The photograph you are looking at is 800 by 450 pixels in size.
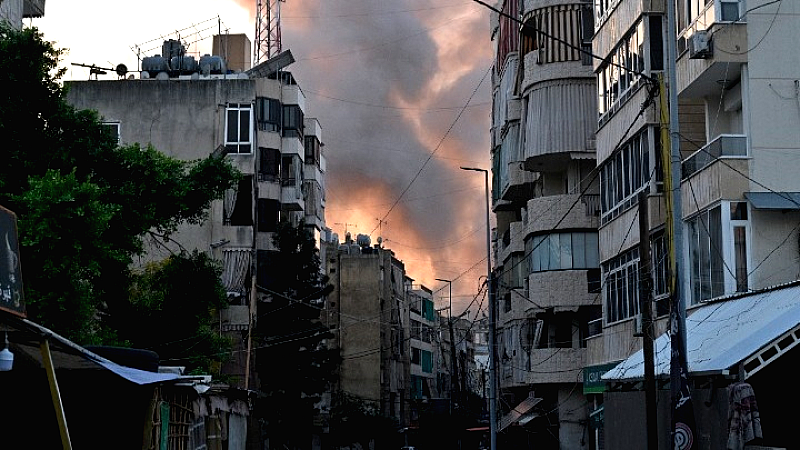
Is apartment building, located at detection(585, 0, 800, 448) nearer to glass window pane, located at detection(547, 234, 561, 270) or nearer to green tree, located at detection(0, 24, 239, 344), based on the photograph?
green tree, located at detection(0, 24, 239, 344)

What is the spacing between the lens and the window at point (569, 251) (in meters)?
41.0

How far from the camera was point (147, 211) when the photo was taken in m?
29.4

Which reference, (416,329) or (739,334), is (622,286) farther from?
(416,329)

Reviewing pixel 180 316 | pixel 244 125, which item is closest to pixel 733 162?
pixel 180 316

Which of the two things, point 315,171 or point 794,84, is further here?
point 315,171

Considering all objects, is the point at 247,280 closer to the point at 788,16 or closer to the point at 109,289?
the point at 109,289

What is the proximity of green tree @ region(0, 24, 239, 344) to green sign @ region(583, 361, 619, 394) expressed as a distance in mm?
11706

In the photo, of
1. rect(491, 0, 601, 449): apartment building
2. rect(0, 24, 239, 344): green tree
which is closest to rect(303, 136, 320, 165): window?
rect(491, 0, 601, 449): apartment building

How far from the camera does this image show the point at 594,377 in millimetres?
35781

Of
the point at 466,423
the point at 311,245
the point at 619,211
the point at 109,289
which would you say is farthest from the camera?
the point at 466,423

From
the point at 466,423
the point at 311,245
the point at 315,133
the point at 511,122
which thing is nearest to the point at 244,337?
the point at 311,245

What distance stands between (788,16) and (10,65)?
17.1 meters

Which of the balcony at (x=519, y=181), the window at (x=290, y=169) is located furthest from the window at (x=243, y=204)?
the balcony at (x=519, y=181)

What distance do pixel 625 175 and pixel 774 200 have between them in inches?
290
